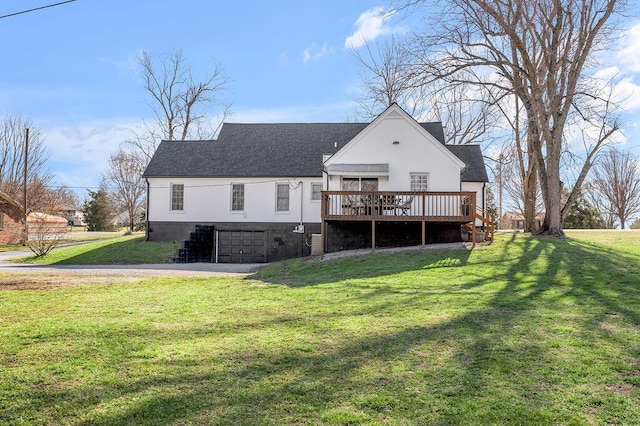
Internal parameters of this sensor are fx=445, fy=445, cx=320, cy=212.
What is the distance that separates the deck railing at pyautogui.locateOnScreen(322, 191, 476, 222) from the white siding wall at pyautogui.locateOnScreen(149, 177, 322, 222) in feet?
14.7

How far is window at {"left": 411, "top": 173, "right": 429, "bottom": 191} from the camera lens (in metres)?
19.8

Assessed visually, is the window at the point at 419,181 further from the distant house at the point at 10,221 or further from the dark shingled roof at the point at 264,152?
the distant house at the point at 10,221

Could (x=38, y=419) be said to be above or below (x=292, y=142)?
below

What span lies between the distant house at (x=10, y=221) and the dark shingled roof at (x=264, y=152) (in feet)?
37.4

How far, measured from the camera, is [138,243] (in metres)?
23.3

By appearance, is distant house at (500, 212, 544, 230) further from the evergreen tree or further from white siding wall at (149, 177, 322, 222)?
the evergreen tree

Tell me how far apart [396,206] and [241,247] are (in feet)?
30.0

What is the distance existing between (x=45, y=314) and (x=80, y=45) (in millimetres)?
8816

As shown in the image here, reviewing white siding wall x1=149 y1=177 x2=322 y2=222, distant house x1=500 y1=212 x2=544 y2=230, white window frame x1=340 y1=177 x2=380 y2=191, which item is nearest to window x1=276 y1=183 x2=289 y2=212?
white siding wall x1=149 y1=177 x2=322 y2=222

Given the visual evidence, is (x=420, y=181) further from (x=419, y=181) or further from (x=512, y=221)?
(x=512, y=221)

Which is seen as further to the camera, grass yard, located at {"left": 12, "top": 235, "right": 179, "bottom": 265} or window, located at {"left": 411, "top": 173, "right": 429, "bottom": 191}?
window, located at {"left": 411, "top": 173, "right": 429, "bottom": 191}

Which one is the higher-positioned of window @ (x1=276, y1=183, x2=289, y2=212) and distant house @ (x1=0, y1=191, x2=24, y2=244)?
window @ (x1=276, y1=183, x2=289, y2=212)

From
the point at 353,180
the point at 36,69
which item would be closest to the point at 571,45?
the point at 353,180

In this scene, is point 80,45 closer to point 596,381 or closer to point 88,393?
point 88,393
